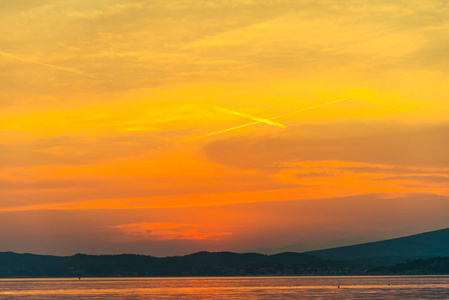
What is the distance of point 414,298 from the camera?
626 feet

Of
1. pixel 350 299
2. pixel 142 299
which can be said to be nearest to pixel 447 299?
pixel 350 299

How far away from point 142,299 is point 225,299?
2416 centimetres

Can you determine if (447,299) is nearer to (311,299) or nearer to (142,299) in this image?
(311,299)

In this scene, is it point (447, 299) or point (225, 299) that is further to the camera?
point (225, 299)

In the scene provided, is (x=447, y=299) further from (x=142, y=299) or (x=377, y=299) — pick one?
(x=142, y=299)

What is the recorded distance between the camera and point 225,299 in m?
199

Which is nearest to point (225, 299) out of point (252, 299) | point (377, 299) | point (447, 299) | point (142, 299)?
point (252, 299)

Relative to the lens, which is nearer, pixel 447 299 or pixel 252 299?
pixel 447 299

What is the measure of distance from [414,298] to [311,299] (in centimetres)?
2843

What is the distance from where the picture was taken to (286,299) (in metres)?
190

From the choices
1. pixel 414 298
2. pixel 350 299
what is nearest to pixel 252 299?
pixel 350 299

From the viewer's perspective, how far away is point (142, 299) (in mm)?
199875

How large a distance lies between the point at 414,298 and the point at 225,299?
53046mm

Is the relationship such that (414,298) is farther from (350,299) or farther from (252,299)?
(252,299)
